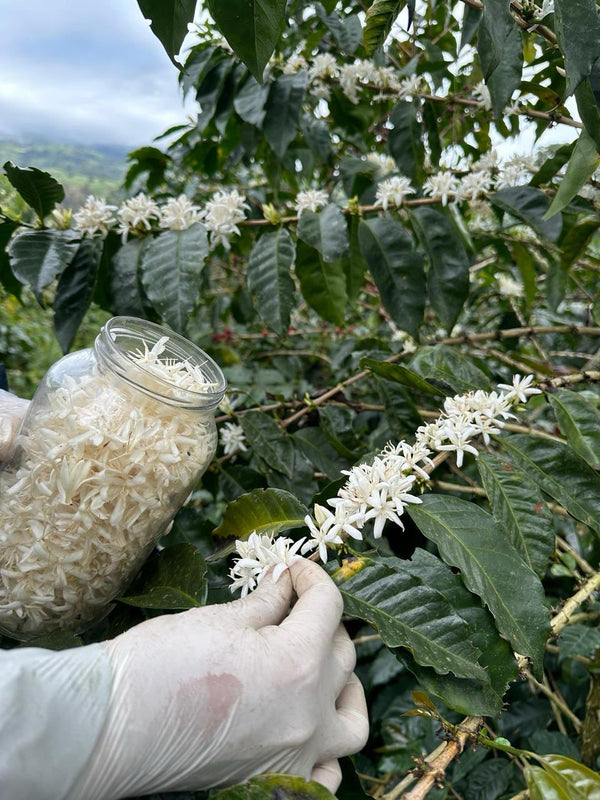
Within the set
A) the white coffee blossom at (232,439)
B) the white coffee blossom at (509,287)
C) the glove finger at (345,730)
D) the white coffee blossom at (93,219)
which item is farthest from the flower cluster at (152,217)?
the white coffee blossom at (509,287)

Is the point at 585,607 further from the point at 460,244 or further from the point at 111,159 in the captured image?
the point at 111,159

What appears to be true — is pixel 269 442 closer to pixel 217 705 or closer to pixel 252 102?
pixel 217 705

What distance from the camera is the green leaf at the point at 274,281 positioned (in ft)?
3.52

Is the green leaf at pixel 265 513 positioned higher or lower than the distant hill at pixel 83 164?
lower

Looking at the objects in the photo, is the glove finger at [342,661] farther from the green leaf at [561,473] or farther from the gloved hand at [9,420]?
the gloved hand at [9,420]

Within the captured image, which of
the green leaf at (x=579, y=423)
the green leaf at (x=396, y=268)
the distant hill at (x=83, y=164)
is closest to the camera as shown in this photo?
the green leaf at (x=579, y=423)

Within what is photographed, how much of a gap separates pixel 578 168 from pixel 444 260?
18.8 inches

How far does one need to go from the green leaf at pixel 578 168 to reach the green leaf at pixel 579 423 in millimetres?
296

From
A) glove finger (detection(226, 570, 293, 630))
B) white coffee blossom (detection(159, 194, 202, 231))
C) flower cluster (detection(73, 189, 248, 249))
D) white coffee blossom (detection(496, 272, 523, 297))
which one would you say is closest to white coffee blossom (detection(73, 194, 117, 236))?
flower cluster (detection(73, 189, 248, 249))

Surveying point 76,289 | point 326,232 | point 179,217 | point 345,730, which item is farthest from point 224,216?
point 345,730

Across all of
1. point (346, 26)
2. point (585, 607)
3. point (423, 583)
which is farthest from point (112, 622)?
→ point (346, 26)

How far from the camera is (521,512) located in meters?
0.70

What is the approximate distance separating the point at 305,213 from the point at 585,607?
0.98 meters

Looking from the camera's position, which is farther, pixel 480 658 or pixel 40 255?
pixel 40 255
